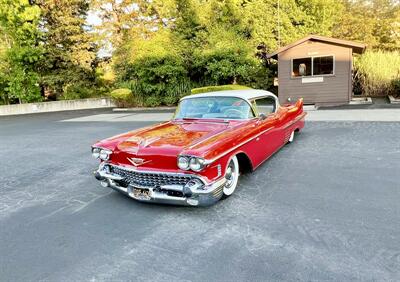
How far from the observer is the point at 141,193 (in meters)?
3.64

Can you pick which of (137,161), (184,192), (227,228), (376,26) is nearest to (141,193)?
(137,161)

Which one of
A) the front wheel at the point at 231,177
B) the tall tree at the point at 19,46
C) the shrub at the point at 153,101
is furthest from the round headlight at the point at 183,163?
the tall tree at the point at 19,46

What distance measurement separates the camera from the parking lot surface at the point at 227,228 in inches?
97.8

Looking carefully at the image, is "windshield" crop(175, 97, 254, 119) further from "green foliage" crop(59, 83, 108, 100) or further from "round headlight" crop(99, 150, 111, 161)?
"green foliage" crop(59, 83, 108, 100)

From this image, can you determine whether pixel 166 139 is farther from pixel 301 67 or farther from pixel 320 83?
pixel 301 67

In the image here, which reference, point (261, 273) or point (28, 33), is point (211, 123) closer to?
point (261, 273)

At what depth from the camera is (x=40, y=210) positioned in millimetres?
3869

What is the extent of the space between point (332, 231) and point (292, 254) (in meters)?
0.59

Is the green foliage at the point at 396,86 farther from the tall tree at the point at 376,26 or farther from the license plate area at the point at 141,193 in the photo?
the license plate area at the point at 141,193

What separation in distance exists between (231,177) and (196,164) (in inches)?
32.8

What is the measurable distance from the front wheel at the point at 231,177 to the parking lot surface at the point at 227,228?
0.10 meters

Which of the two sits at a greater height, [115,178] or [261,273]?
[115,178]

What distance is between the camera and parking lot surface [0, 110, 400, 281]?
248cm

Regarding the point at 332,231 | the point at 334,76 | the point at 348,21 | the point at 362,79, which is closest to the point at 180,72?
the point at 334,76
